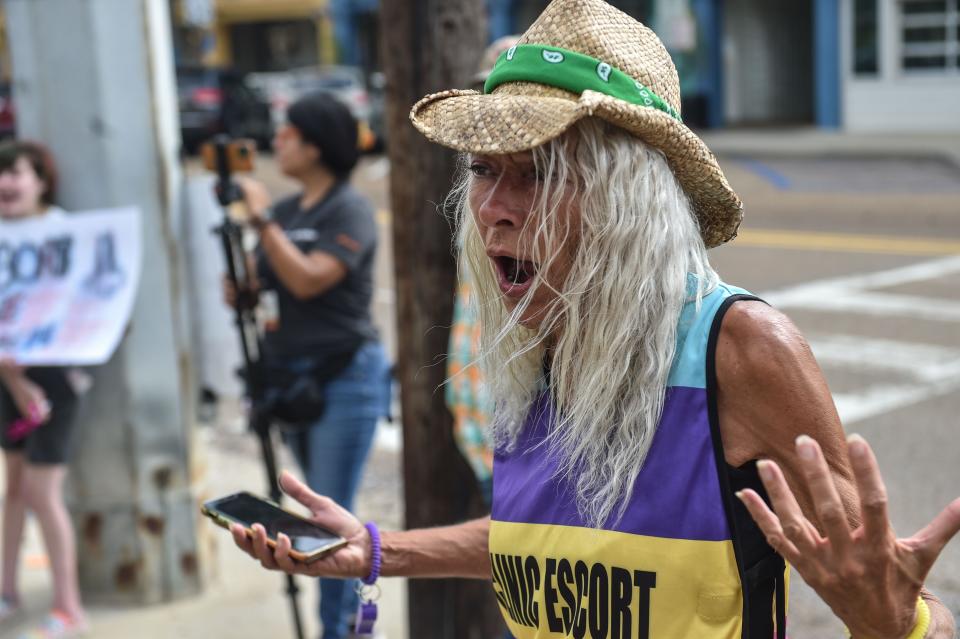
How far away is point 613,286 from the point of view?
68.7 inches

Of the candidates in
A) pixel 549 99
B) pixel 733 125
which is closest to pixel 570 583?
pixel 549 99

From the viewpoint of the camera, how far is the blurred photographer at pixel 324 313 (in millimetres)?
3941

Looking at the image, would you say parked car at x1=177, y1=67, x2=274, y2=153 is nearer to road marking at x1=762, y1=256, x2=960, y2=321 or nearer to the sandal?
Answer: road marking at x1=762, y1=256, x2=960, y2=321

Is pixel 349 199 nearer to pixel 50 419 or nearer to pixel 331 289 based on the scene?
pixel 331 289

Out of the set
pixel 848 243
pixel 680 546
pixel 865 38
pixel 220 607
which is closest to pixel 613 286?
pixel 680 546

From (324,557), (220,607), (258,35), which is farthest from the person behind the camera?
(258,35)

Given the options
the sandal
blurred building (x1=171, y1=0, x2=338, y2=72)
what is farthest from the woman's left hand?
blurred building (x1=171, y1=0, x2=338, y2=72)

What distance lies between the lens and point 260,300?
421 centimetres

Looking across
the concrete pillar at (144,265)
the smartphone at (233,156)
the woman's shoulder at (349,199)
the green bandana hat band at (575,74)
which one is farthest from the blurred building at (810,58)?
the green bandana hat band at (575,74)

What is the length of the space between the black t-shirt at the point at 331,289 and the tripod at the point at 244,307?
9cm

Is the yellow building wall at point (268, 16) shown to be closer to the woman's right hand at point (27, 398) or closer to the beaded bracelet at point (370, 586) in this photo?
the woman's right hand at point (27, 398)

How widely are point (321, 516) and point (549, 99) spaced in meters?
0.91

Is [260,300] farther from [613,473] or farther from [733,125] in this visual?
[733,125]

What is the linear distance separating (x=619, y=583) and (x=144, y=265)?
3107 mm
